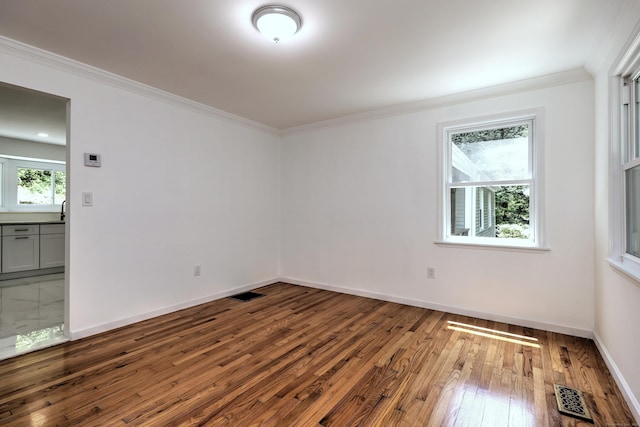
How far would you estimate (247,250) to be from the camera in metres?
4.41

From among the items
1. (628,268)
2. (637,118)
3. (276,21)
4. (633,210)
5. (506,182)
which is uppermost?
(276,21)

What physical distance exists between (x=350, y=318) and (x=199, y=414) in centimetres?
186

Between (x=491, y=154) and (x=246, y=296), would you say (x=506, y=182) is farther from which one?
(x=246, y=296)

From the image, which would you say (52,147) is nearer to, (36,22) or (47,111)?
(47,111)

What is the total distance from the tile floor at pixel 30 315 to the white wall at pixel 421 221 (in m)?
2.85

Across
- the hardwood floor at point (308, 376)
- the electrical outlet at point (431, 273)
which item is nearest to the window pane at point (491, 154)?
the electrical outlet at point (431, 273)

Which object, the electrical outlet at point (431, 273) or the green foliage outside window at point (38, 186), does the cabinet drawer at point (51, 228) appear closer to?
the green foliage outside window at point (38, 186)

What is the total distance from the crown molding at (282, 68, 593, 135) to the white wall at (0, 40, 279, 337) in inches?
56.4

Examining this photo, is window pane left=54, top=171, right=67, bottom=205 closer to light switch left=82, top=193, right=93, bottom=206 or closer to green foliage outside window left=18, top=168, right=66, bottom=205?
green foliage outside window left=18, top=168, right=66, bottom=205

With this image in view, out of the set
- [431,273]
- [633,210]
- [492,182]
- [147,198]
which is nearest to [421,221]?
[431,273]

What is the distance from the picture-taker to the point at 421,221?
3.66 m

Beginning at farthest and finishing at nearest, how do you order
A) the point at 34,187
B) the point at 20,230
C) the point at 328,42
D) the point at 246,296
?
1. the point at 34,187
2. the point at 20,230
3. the point at 246,296
4. the point at 328,42

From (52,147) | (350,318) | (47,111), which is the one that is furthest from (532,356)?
(52,147)

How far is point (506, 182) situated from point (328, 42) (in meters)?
2.29
